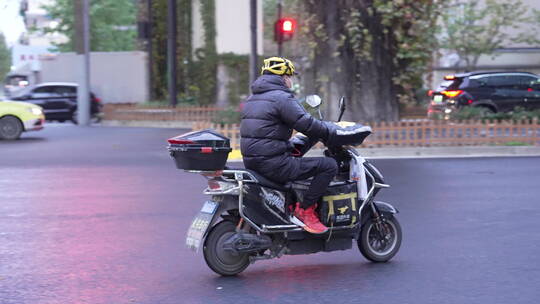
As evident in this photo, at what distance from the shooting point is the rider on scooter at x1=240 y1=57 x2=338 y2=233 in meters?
6.98

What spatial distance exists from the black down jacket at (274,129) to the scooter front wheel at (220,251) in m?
0.54

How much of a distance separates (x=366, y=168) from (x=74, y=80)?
3343 centimetres

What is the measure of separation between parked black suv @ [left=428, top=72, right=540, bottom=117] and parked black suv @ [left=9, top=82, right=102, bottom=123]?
14.7m

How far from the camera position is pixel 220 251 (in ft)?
23.1

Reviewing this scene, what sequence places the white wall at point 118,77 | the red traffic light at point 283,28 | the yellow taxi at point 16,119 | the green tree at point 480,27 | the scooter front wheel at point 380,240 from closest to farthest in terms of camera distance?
the scooter front wheel at point 380,240 → the red traffic light at point 283,28 → the yellow taxi at point 16,119 → the green tree at point 480,27 → the white wall at point 118,77

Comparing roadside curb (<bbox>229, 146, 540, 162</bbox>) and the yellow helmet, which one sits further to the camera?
roadside curb (<bbox>229, 146, 540, 162</bbox>)

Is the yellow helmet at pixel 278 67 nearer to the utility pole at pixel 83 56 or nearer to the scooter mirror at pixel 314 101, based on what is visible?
the scooter mirror at pixel 314 101

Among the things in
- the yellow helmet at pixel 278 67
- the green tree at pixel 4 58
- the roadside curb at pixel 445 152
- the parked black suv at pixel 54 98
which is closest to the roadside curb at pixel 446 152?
the roadside curb at pixel 445 152

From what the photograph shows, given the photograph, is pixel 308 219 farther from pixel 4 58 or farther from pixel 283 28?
pixel 4 58

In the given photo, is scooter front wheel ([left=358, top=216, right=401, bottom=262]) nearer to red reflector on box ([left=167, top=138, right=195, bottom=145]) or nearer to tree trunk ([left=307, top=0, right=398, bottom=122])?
red reflector on box ([left=167, top=138, right=195, bottom=145])

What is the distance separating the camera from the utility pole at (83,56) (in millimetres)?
31359

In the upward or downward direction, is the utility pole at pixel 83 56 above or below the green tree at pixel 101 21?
below

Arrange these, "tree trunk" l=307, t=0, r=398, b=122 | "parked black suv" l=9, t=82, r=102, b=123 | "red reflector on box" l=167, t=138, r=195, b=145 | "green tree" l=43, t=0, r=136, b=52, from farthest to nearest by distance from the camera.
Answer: "green tree" l=43, t=0, r=136, b=52 → "parked black suv" l=9, t=82, r=102, b=123 → "tree trunk" l=307, t=0, r=398, b=122 → "red reflector on box" l=167, t=138, r=195, b=145

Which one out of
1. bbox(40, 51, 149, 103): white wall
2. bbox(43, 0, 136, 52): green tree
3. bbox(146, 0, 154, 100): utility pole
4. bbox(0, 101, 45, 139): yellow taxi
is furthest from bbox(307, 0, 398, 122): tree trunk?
bbox(43, 0, 136, 52): green tree
